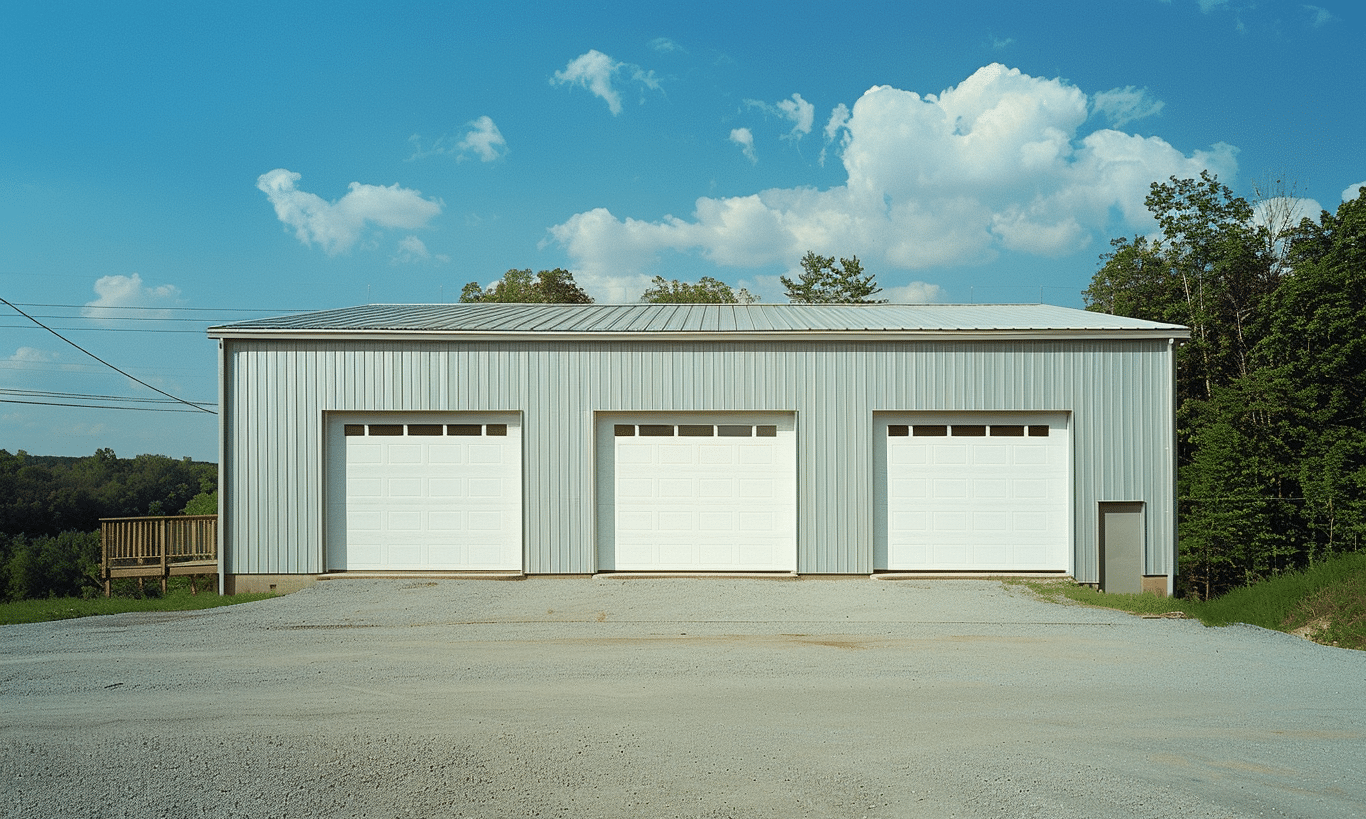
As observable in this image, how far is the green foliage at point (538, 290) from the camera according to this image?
3738cm

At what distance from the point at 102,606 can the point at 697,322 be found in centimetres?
1015

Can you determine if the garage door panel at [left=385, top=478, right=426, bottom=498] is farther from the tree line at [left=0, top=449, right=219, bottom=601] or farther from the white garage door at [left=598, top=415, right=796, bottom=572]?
the tree line at [left=0, top=449, right=219, bottom=601]

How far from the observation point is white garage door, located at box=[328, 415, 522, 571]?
1320cm

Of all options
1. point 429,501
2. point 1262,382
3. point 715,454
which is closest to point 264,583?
point 429,501

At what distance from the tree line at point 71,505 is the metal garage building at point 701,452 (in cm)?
3201

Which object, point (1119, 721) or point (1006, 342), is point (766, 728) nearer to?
point (1119, 721)

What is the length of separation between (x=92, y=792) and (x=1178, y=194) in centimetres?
2899

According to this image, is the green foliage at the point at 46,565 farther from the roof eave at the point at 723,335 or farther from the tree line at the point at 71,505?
the roof eave at the point at 723,335

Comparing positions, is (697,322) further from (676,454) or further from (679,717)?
(679,717)

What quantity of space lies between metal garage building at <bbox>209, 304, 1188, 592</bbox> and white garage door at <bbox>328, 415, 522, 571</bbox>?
3 cm

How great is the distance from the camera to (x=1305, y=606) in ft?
31.2

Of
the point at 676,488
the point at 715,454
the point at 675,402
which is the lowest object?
the point at 676,488

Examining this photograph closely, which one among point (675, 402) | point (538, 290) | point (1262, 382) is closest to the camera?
point (675, 402)

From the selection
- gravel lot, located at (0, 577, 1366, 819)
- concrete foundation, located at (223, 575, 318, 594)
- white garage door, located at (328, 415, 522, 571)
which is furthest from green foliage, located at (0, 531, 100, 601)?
gravel lot, located at (0, 577, 1366, 819)
